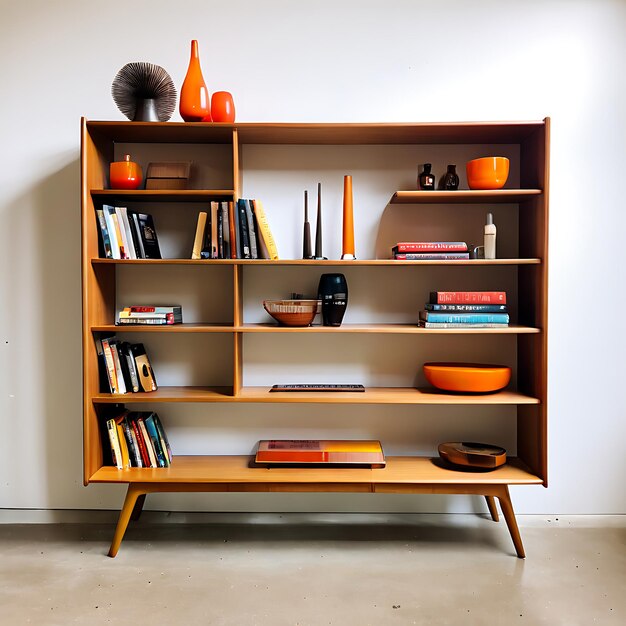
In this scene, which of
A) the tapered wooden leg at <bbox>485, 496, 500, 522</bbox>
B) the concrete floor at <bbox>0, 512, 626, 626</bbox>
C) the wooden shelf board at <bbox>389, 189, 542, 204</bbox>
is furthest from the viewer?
the tapered wooden leg at <bbox>485, 496, 500, 522</bbox>

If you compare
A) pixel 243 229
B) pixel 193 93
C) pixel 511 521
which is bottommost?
pixel 511 521

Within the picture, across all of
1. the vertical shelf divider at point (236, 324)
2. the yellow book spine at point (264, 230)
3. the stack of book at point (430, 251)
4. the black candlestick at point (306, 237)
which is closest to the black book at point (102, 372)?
the vertical shelf divider at point (236, 324)

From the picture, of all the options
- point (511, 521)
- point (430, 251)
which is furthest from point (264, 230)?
point (511, 521)

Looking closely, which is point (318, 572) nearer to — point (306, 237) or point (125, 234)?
point (306, 237)

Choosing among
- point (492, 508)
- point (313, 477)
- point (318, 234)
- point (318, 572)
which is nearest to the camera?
point (318, 572)

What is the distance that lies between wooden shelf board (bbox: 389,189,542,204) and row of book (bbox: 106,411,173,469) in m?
1.47

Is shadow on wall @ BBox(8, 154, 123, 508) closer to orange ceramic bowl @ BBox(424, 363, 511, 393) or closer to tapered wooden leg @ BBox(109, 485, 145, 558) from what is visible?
tapered wooden leg @ BBox(109, 485, 145, 558)

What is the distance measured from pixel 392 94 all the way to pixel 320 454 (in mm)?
1660

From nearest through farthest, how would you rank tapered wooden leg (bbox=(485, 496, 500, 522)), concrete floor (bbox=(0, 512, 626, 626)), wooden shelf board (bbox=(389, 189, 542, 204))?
concrete floor (bbox=(0, 512, 626, 626)) → wooden shelf board (bbox=(389, 189, 542, 204)) → tapered wooden leg (bbox=(485, 496, 500, 522))

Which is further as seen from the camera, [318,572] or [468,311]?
[468,311]

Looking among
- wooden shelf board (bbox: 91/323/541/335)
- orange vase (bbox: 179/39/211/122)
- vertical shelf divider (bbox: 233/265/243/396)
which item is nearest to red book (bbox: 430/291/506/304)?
wooden shelf board (bbox: 91/323/541/335)

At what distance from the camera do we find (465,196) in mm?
2383

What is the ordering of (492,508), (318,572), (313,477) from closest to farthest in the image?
(318,572) < (313,477) < (492,508)

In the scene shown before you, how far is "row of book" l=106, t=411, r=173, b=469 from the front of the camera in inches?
95.7
